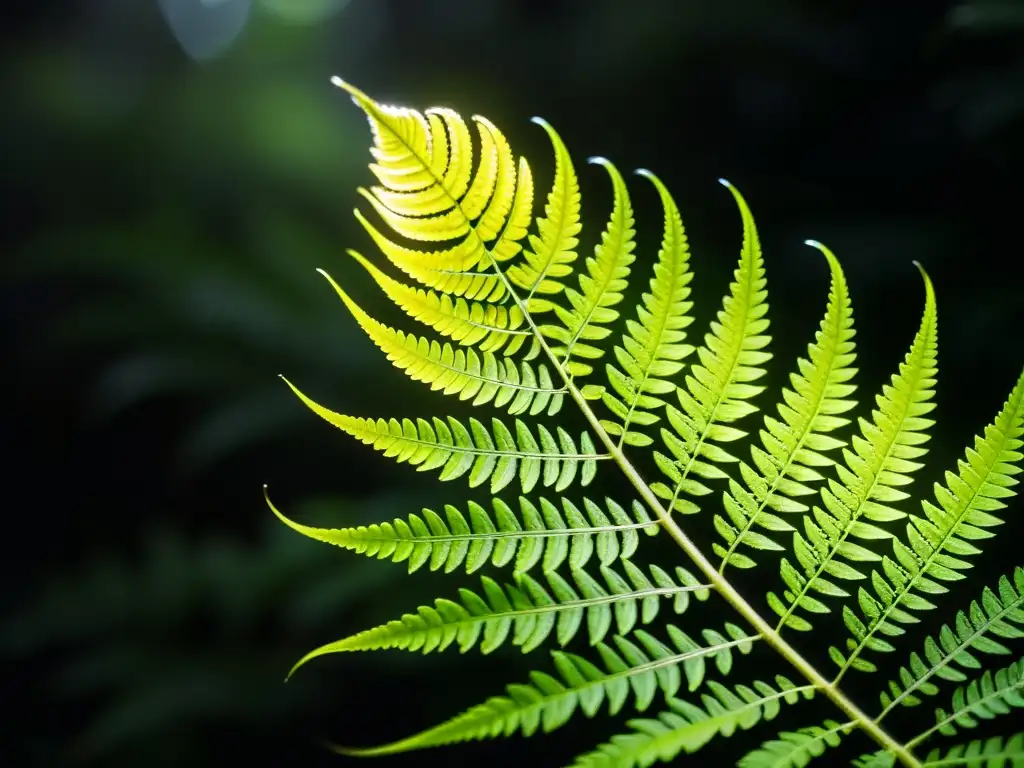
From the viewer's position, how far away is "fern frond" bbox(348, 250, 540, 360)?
53 cm

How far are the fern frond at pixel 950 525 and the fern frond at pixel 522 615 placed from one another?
0.35 ft

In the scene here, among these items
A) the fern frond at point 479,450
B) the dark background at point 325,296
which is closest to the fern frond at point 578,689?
the fern frond at point 479,450

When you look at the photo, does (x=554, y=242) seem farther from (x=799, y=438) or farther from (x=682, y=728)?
(x=682, y=728)

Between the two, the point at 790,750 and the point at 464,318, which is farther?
the point at 464,318

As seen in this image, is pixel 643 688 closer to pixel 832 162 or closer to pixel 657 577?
pixel 657 577

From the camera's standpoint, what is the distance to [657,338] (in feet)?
1.76

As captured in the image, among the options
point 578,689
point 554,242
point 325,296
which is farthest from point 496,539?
point 325,296

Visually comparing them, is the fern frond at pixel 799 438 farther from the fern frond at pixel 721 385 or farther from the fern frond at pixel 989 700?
the fern frond at pixel 989 700

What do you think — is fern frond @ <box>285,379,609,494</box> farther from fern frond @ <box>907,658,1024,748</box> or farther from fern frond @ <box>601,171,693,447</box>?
fern frond @ <box>907,658,1024,748</box>

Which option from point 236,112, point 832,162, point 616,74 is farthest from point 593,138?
point 236,112

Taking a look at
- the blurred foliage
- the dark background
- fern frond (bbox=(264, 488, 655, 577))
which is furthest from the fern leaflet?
the blurred foliage

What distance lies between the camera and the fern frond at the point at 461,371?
0.52m

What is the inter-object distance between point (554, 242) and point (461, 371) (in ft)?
0.36

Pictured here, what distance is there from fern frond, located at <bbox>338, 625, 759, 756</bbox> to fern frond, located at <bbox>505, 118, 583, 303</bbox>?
232 mm
